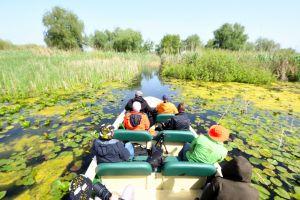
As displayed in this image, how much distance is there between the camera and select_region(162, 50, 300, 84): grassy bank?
1481cm

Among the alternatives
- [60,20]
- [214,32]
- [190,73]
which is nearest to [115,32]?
[60,20]

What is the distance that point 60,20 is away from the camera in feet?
121

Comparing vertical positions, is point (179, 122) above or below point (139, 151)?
above

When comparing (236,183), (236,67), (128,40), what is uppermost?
(128,40)

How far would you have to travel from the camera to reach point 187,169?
2.81 meters

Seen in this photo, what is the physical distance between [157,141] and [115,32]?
49.4m

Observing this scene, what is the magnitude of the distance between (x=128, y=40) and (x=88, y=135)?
1571 inches

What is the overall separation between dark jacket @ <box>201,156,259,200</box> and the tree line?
23.8m

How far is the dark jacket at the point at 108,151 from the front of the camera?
2977 mm

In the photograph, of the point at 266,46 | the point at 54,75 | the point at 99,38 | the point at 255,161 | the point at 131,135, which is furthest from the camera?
the point at 99,38

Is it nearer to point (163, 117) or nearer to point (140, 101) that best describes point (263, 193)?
point (163, 117)

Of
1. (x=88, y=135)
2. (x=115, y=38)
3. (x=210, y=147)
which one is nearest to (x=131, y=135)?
(x=210, y=147)

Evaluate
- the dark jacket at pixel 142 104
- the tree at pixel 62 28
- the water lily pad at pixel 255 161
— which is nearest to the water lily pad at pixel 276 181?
the water lily pad at pixel 255 161

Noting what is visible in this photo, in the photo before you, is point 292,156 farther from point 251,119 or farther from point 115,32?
point 115,32
